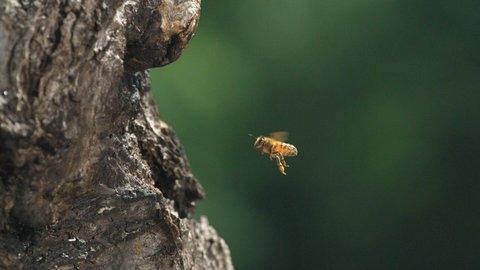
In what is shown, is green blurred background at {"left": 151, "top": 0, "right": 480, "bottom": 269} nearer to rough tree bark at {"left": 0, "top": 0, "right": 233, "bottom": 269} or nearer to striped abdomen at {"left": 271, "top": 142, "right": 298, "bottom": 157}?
striped abdomen at {"left": 271, "top": 142, "right": 298, "bottom": 157}

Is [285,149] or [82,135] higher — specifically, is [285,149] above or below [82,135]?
above

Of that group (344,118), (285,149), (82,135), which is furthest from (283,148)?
(344,118)

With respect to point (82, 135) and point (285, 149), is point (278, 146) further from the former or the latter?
point (82, 135)

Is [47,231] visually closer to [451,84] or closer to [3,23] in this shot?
[3,23]

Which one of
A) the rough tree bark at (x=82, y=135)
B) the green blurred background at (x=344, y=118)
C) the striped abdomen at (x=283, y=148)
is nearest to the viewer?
the rough tree bark at (x=82, y=135)

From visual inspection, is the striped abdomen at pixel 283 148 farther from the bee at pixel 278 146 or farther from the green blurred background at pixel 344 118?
the green blurred background at pixel 344 118

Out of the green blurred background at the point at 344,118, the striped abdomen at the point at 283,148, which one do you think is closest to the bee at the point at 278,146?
the striped abdomen at the point at 283,148

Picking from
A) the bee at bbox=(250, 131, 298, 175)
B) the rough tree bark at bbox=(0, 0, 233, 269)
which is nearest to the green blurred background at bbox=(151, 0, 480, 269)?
the bee at bbox=(250, 131, 298, 175)
